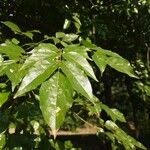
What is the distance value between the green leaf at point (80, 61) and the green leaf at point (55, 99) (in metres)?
0.11

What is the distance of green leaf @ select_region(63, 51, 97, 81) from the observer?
5.15ft

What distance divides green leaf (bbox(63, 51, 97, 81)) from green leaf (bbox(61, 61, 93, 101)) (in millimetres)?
39

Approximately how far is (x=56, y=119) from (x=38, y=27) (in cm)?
236

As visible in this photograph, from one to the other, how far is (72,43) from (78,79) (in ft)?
4.31

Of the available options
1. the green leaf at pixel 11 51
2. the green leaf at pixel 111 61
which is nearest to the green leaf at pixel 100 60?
the green leaf at pixel 111 61

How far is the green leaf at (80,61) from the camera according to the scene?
1.57 meters

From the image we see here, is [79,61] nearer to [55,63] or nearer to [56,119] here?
[55,63]

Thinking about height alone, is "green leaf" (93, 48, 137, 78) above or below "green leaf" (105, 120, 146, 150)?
above

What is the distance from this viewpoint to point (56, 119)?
1.39 m

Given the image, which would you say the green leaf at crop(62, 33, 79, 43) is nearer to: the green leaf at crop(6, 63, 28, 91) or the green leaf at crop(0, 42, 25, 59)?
the green leaf at crop(0, 42, 25, 59)

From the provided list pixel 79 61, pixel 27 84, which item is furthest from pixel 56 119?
pixel 79 61

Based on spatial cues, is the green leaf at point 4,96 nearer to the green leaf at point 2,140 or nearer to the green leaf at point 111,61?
the green leaf at point 2,140

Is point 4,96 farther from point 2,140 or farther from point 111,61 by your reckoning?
point 111,61

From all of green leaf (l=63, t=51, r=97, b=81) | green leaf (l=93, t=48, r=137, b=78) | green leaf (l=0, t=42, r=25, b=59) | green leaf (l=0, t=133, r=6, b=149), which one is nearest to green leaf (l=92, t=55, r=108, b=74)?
green leaf (l=93, t=48, r=137, b=78)
